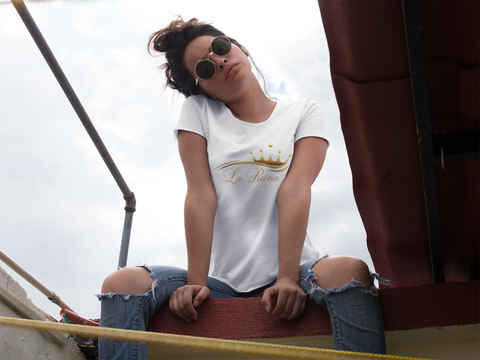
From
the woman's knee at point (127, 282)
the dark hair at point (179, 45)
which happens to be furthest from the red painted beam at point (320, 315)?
the dark hair at point (179, 45)

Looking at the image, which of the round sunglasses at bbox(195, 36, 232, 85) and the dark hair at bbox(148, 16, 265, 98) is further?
the dark hair at bbox(148, 16, 265, 98)

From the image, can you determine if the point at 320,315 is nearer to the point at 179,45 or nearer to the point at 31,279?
the point at 179,45

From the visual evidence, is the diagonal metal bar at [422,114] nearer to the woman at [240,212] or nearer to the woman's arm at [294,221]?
the woman at [240,212]

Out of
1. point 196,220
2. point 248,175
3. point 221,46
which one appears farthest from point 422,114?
point 221,46

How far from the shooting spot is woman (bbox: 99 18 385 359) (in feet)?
4.82

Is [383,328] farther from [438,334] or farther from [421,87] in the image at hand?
[421,87]

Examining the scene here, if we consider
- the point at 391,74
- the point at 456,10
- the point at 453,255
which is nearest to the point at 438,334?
the point at 453,255

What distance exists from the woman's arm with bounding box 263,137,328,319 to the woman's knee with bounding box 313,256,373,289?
0.10 metres

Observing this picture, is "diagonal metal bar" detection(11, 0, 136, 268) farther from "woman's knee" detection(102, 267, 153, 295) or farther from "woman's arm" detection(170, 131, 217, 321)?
"woman's knee" detection(102, 267, 153, 295)

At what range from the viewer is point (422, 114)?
4.07 feet

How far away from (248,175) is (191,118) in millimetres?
433

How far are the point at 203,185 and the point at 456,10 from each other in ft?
3.82

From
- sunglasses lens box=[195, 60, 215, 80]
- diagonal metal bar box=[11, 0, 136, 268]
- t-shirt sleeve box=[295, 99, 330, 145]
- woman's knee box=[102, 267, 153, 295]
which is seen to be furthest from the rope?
diagonal metal bar box=[11, 0, 136, 268]

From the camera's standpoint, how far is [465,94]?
125 cm
